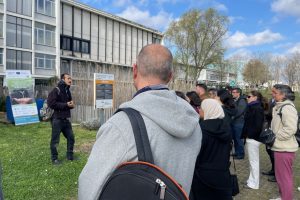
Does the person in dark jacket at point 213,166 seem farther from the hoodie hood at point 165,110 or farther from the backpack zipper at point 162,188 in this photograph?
the backpack zipper at point 162,188

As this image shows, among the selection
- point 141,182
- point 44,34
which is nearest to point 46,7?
point 44,34

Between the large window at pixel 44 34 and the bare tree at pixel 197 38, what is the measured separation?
19398 mm

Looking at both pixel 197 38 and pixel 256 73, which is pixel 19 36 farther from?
pixel 256 73

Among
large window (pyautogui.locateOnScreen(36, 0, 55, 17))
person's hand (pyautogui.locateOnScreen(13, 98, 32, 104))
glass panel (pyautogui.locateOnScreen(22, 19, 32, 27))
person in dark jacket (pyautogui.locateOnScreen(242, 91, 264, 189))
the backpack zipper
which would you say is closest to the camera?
the backpack zipper

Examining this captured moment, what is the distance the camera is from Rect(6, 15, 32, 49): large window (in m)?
34.3

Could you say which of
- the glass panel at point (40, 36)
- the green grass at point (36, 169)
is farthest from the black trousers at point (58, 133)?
the glass panel at point (40, 36)

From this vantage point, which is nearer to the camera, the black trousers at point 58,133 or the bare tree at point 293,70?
the black trousers at point 58,133

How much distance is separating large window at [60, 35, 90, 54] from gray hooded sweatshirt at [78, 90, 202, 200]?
141 ft

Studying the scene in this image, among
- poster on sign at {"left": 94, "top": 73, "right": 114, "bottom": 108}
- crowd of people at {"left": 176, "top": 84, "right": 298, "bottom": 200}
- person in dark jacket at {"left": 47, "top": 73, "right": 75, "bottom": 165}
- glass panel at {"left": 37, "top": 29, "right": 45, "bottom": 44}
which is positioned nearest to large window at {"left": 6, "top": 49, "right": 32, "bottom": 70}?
glass panel at {"left": 37, "top": 29, "right": 45, "bottom": 44}

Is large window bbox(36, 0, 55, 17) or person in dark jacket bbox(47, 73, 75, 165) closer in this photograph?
person in dark jacket bbox(47, 73, 75, 165)

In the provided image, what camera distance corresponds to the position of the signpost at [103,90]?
11953 millimetres

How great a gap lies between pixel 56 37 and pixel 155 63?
134 feet

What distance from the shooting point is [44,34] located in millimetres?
38656

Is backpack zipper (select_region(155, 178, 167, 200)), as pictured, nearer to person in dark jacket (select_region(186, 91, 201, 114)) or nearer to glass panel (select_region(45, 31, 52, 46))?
person in dark jacket (select_region(186, 91, 201, 114))
